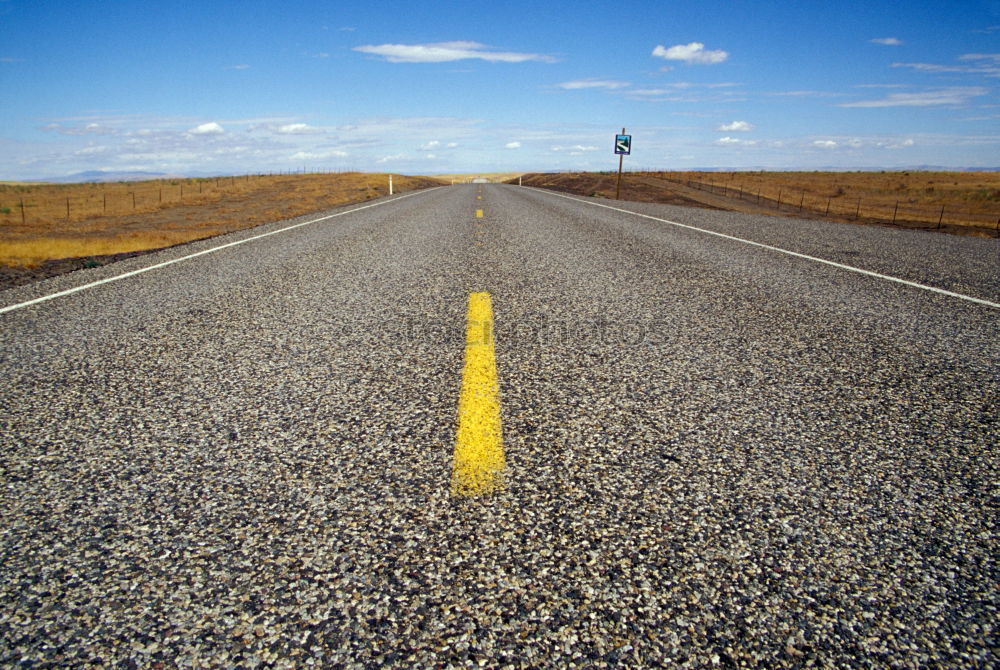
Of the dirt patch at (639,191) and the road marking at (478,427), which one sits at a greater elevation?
the dirt patch at (639,191)

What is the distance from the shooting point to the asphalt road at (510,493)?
1286 mm

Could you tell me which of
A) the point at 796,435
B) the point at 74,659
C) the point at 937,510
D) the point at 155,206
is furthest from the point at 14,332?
the point at 155,206

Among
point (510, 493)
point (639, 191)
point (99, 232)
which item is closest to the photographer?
point (510, 493)

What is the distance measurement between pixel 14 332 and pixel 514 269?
4205 mm

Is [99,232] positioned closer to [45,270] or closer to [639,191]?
[45,270]

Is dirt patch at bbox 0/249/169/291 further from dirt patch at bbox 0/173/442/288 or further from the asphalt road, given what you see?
the asphalt road

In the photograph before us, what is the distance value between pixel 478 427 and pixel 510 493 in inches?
19.1

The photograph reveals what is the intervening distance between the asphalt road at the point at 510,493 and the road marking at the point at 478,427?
5 cm

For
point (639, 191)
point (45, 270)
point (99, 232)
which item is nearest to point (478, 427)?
point (45, 270)

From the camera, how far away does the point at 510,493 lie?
5.91 feet

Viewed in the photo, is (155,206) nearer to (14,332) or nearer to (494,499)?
(14,332)

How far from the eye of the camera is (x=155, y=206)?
2944cm

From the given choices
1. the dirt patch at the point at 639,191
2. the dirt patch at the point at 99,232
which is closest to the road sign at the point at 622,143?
the dirt patch at the point at 639,191

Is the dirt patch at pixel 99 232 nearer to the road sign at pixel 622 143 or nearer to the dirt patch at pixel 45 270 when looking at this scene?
the dirt patch at pixel 45 270
